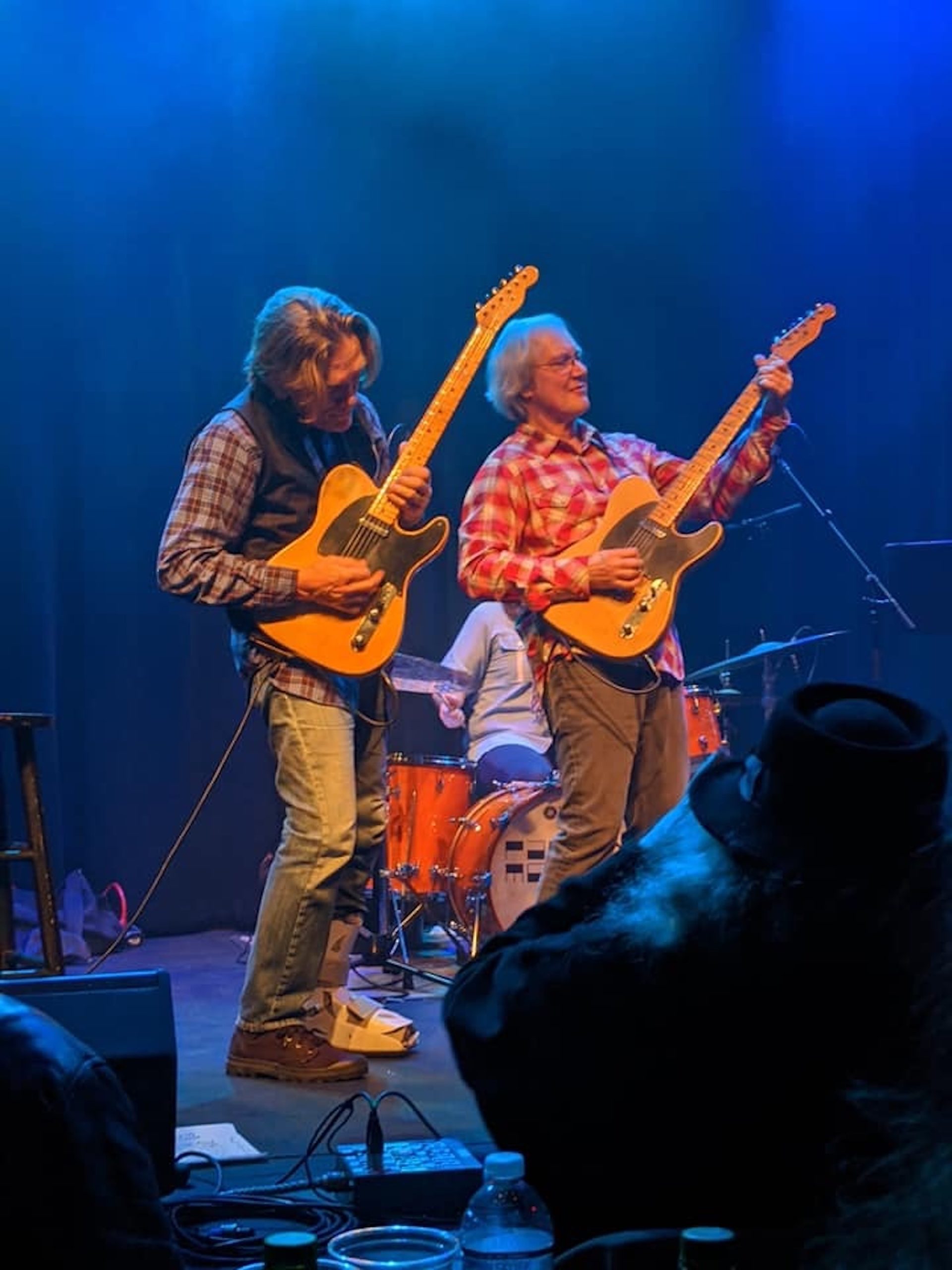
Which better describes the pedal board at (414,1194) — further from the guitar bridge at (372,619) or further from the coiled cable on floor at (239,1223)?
the guitar bridge at (372,619)

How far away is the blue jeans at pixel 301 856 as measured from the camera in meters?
3.26

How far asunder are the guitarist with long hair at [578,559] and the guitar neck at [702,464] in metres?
0.03

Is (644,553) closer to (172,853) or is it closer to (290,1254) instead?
(172,853)

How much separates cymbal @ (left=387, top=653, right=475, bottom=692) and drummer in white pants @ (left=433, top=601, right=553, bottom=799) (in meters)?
0.02

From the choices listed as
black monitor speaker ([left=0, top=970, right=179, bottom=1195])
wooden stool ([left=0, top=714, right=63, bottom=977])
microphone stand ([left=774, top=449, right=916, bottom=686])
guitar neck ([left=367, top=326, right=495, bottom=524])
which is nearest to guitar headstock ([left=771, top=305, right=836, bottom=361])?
microphone stand ([left=774, top=449, right=916, bottom=686])

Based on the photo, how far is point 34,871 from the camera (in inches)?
136

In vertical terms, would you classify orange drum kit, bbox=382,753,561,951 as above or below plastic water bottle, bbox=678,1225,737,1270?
below

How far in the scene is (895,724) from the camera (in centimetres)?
123

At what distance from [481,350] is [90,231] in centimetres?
196

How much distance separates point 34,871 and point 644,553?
1.65m

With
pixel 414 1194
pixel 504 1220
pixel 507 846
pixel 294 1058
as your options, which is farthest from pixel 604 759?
pixel 504 1220

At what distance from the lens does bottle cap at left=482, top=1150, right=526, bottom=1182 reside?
50.4 inches

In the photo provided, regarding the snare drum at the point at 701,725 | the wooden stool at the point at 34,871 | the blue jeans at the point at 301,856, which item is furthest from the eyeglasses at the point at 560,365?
the wooden stool at the point at 34,871

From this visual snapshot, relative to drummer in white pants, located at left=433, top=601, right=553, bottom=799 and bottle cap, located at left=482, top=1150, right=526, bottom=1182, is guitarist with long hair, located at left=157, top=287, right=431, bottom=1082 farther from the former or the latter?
bottle cap, located at left=482, top=1150, right=526, bottom=1182
